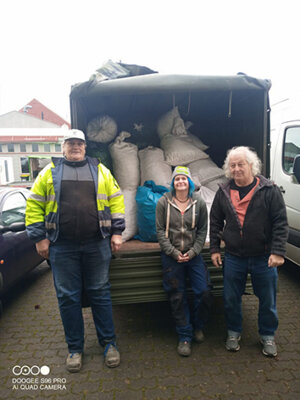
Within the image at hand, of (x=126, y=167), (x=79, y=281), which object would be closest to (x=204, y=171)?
(x=126, y=167)

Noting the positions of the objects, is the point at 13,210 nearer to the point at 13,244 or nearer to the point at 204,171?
the point at 13,244

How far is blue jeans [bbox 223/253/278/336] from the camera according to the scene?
2.47m

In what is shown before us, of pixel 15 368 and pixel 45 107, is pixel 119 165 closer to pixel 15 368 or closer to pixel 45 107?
pixel 15 368

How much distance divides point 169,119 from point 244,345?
2829 millimetres

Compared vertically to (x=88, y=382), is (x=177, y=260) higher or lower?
higher

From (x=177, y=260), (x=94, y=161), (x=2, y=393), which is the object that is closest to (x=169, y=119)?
(x=94, y=161)

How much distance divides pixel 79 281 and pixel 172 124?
96.8 inches

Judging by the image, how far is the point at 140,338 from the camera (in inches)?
116

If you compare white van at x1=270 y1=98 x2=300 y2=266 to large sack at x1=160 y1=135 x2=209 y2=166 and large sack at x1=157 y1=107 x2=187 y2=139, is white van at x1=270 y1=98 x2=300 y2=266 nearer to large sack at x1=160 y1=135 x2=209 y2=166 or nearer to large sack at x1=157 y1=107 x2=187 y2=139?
large sack at x1=160 y1=135 x2=209 y2=166

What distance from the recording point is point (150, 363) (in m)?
2.53

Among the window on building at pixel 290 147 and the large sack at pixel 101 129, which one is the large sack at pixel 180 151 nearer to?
the large sack at pixel 101 129

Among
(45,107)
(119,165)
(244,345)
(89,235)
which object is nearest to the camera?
(89,235)

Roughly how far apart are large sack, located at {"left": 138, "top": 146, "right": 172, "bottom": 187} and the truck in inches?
12.8

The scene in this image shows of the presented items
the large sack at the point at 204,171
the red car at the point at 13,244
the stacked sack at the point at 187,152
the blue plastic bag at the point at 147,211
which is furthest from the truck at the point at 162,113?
the red car at the point at 13,244
